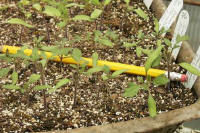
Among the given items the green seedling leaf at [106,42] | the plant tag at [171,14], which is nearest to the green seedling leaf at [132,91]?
the green seedling leaf at [106,42]

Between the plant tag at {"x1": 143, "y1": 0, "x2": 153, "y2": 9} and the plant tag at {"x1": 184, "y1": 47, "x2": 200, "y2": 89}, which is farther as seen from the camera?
the plant tag at {"x1": 143, "y1": 0, "x2": 153, "y2": 9}

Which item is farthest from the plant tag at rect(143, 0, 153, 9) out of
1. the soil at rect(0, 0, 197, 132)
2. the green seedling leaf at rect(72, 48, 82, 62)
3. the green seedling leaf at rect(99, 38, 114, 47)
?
the green seedling leaf at rect(72, 48, 82, 62)

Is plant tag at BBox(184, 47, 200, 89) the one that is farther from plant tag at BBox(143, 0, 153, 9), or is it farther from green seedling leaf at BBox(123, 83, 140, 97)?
plant tag at BBox(143, 0, 153, 9)

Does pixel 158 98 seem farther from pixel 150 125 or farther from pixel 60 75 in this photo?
pixel 60 75

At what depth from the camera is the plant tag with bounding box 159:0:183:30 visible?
5.65 ft

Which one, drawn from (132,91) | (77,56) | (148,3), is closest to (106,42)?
(77,56)

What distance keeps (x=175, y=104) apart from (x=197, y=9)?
1349 mm

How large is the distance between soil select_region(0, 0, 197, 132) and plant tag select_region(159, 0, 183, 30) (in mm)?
95

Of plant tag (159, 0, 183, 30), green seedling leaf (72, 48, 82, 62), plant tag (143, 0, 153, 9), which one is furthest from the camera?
plant tag (143, 0, 153, 9)

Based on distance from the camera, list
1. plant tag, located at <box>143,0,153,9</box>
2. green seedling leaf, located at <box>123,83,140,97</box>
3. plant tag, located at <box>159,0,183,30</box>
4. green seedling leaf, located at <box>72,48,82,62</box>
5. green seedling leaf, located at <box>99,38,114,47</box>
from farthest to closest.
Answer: plant tag, located at <box>143,0,153,9</box>, plant tag, located at <box>159,0,183,30</box>, green seedling leaf, located at <box>99,38,114,47</box>, green seedling leaf, located at <box>72,48,82,62</box>, green seedling leaf, located at <box>123,83,140,97</box>

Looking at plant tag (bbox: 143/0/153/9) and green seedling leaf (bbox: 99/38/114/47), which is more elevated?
plant tag (bbox: 143/0/153/9)

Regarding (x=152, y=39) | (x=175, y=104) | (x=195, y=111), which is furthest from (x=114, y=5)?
(x=195, y=111)

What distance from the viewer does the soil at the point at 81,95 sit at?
1349 millimetres

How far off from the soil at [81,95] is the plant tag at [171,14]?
10cm
